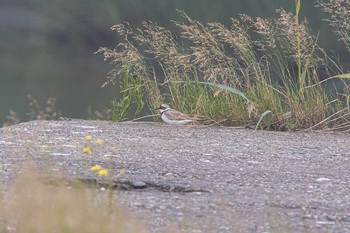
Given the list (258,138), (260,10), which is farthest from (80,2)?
(258,138)

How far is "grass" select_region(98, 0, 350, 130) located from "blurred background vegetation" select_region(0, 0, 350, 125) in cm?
417

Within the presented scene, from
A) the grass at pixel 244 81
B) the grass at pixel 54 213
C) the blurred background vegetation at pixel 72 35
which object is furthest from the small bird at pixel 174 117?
the blurred background vegetation at pixel 72 35

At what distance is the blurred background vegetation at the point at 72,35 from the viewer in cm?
1479

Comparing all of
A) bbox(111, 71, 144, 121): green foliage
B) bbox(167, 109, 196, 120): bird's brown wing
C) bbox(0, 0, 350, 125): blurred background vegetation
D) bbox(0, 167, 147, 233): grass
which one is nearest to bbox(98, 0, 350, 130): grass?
bbox(111, 71, 144, 121): green foliage

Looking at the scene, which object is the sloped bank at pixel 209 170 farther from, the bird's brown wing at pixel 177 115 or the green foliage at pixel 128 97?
the green foliage at pixel 128 97

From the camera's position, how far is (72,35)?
692 inches

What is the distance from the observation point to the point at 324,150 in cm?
680

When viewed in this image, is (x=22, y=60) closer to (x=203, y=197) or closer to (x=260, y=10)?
(x=260, y=10)

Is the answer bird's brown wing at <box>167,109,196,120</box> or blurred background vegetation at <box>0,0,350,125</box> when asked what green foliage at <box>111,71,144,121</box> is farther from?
blurred background vegetation at <box>0,0,350,125</box>

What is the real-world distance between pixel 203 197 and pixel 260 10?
11235 millimetres

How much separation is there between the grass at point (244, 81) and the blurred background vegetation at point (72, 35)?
417 centimetres

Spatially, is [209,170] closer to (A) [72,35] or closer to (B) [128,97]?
(B) [128,97]


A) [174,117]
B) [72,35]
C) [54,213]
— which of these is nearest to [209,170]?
[54,213]

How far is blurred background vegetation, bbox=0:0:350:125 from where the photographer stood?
48.5 ft
